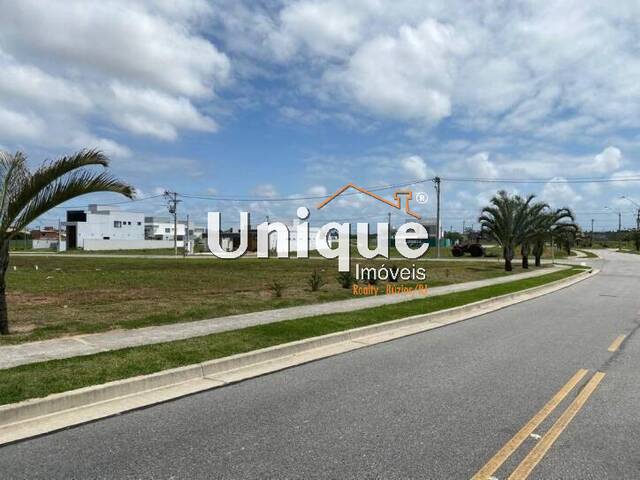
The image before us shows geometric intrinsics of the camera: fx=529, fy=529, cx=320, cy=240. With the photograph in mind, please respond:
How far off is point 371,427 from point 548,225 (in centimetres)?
3489

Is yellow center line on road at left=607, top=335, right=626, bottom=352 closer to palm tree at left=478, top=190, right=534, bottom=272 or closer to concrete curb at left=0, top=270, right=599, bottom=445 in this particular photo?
concrete curb at left=0, top=270, right=599, bottom=445

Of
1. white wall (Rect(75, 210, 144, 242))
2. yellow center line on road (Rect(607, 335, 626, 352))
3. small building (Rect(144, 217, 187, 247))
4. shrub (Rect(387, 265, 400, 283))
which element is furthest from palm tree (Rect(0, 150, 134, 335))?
small building (Rect(144, 217, 187, 247))

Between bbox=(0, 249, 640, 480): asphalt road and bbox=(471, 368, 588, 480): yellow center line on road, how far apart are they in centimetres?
6

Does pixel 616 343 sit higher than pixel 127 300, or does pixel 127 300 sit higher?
pixel 127 300

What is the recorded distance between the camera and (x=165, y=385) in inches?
262

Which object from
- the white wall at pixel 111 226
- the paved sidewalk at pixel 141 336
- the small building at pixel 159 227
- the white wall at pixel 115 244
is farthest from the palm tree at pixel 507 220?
the small building at pixel 159 227

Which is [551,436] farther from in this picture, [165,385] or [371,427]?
[165,385]

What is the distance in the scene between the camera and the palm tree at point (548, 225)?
1396 inches

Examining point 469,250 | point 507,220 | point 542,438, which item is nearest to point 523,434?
point 542,438

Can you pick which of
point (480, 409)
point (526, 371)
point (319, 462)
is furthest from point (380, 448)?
point (526, 371)

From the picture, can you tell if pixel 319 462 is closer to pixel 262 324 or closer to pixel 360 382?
pixel 360 382

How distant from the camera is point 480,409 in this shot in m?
5.76

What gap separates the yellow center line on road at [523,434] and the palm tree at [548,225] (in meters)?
30.6

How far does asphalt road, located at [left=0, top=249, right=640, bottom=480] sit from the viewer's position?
169 inches
